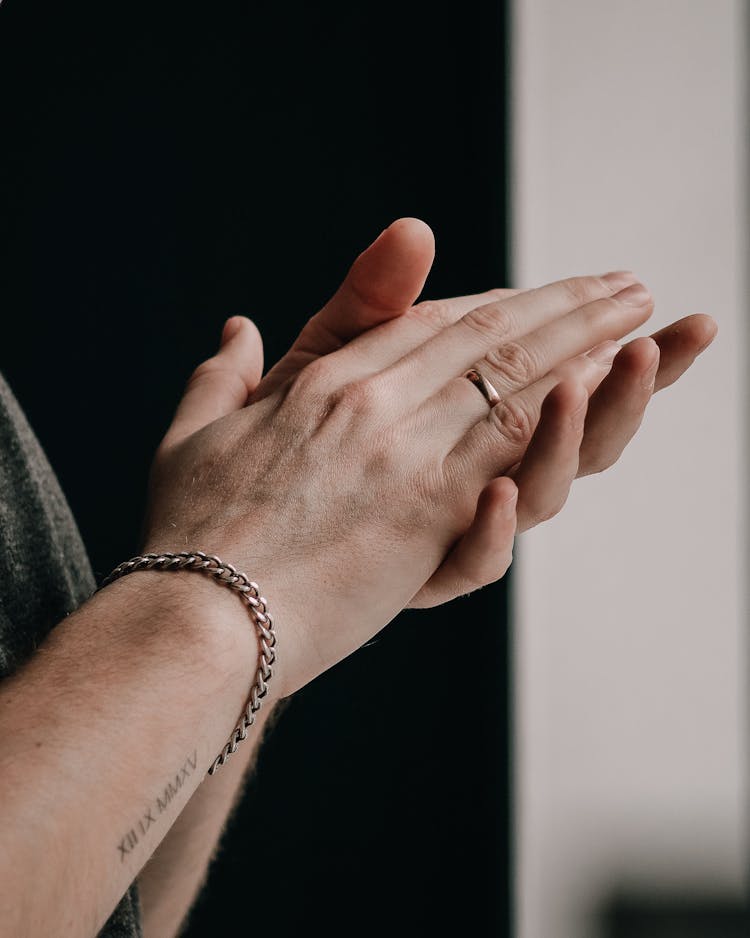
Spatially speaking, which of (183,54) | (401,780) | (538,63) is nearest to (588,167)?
(538,63)

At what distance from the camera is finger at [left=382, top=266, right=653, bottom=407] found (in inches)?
25.9

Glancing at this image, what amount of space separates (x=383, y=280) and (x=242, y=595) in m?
0.28

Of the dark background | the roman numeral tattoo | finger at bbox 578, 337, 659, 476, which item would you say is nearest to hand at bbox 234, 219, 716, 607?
finger at bbox 578, 337, 659, 476

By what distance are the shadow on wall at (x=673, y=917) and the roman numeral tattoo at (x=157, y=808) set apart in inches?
59.1

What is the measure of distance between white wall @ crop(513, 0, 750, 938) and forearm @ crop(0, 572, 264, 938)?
3.69 feet

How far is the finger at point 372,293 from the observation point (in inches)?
25.8

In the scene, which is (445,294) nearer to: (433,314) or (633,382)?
(433,314)

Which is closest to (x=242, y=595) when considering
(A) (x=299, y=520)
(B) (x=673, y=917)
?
(A) (x=299, y=520)

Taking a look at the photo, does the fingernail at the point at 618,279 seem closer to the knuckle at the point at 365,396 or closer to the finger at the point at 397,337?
the finger at the point at 397,337

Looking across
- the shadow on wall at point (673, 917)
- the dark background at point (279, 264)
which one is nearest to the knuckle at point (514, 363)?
the dark background at point (279, 264)

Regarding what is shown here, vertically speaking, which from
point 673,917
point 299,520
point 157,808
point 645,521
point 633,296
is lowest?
point 673,917

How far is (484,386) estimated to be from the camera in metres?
0.65

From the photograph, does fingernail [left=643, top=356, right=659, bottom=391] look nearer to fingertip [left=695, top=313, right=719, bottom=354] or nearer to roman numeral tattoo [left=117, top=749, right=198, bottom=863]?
fingertip [left=695, top=313, right=719, bottom=354]

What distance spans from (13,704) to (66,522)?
1.20 feet
